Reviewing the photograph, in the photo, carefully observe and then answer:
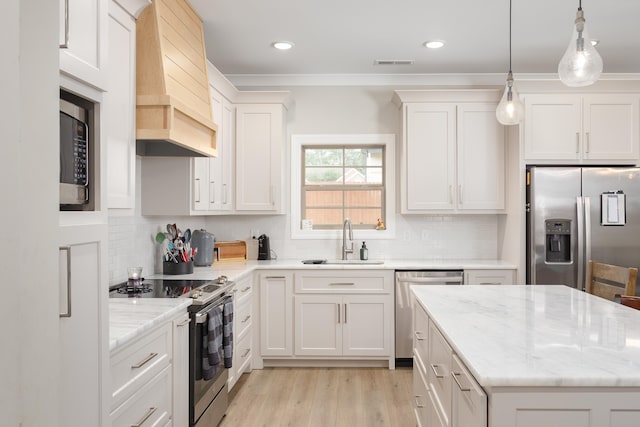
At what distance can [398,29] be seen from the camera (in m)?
3.60

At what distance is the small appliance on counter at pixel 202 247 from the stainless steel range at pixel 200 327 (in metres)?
0.84

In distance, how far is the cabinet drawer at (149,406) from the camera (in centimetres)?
182

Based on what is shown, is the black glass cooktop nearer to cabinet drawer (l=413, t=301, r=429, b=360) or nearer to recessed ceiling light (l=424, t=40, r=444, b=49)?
cabinet drawer (l=413, t=301, r=429, b=360)

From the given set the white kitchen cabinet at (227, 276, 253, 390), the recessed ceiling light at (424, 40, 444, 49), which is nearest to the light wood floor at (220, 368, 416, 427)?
the white kitchen cabinet at (227, 276, 253, 390)

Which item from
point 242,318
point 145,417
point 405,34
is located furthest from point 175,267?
point 405,34

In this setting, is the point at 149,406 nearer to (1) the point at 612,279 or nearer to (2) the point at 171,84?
(2) the point at 171,84

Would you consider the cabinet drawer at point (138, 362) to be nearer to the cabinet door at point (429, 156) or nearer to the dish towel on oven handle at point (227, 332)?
the dish towel on oven handle at point (227, 332)

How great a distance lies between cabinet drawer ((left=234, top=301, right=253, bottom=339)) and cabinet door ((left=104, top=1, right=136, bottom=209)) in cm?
142

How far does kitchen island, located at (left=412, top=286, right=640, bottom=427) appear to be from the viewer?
1379mm

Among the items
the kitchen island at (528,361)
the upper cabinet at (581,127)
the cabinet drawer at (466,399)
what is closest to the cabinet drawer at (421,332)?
the kitchen island at (528,361)

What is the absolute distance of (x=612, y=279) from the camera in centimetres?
295

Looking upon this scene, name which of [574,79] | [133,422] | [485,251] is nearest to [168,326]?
[133,422]

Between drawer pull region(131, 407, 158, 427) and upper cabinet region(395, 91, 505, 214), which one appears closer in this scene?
drawer pull region(131, 407, 158, 427)

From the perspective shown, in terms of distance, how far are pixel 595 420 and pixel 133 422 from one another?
5.26 feet
